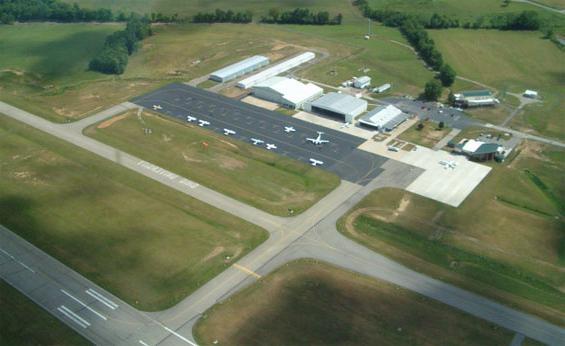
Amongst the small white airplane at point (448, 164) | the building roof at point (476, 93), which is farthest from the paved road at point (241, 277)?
the building roof at point (476, 93)

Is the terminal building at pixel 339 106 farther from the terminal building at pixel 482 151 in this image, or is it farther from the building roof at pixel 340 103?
the terminal building at pixel 482 151

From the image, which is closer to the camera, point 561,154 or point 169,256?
point 169,256

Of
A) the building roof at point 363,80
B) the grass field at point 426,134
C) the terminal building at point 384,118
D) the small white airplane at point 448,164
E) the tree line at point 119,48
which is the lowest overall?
the small white airplane at point 448,164

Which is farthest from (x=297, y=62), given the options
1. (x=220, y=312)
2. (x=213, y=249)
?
(x=220, y=312)

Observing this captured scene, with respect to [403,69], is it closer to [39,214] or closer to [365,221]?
[365,221]

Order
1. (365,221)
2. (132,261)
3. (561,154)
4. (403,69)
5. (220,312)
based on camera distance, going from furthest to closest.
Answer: (403,69) < (561,154) < (365,221) < (132,261) < (220,312)

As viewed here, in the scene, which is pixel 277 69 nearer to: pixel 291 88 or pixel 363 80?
pixel 291 88

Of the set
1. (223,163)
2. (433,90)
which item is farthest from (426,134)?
(223,163)
